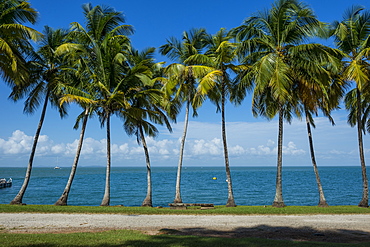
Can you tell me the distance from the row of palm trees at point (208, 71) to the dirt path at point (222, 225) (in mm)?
4906

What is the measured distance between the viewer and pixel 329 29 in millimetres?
19922

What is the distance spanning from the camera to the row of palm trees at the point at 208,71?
18.9 meters

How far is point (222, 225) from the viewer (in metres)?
→ 13.1

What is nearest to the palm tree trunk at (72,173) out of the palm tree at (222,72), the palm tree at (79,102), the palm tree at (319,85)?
A: the palm tree at (79,102)

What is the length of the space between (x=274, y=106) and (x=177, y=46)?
24.6ft

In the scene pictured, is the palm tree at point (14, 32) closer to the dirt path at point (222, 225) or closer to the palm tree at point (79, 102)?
the palm tree at point (79, 102)

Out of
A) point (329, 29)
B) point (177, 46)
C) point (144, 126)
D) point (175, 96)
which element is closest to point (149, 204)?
point (144, 126)

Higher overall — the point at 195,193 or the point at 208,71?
the point at 208,71

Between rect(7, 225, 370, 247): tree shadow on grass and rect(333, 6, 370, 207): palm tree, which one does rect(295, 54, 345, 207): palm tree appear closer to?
rect(333, 6, 370, 207): palm tree

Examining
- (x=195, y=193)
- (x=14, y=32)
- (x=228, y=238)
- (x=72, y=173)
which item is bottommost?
(x=195, y=193)

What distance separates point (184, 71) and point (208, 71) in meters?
1.66

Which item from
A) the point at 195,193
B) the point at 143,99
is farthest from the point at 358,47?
the point at 195,193

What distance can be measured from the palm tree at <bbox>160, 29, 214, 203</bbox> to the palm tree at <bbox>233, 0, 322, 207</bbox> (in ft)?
9.72

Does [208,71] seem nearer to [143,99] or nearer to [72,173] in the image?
[143,99]
